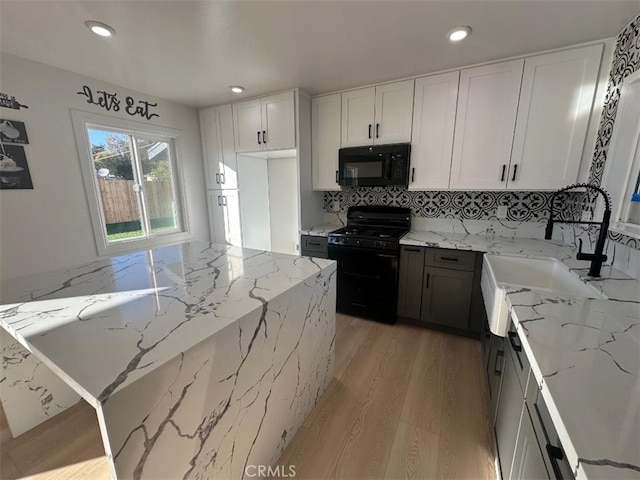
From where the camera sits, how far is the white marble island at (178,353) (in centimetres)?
73

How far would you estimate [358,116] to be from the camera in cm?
272

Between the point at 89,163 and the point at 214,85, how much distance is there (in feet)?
4.58

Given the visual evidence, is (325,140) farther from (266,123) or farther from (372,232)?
(372,232)

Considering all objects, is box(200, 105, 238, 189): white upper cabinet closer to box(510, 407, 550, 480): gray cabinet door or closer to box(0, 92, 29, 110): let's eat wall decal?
box(0, 92, 29, 110): let's eat wall decal

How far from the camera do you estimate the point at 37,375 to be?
1579 mm

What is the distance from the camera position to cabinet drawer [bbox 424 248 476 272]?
2232 millimetres

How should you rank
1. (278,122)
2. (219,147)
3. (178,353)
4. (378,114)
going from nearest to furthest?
(178,353) → (378,114) → (278,122) → (219,147)

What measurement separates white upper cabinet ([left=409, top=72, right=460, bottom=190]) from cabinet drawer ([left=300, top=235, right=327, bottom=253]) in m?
1.08

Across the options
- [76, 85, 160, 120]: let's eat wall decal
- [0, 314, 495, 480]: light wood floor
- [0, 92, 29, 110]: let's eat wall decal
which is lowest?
[0, 314, 495, 480]: light wood floor

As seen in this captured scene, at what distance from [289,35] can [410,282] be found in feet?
7.29

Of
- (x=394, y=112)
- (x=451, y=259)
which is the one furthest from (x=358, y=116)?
(x=451, y=259)

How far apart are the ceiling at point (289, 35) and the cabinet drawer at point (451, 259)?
157cm

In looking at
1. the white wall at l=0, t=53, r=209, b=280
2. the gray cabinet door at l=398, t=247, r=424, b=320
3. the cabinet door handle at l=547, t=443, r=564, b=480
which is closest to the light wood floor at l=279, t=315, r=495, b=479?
the gray cabinet door at l=398, t=247, r=424, b=320

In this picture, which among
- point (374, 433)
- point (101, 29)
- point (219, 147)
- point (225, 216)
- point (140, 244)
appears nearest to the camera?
point (374, 433)
